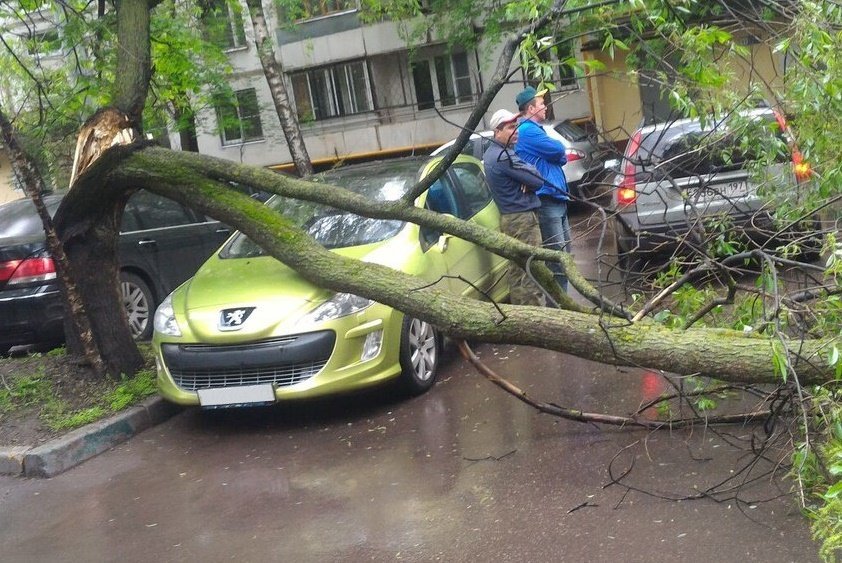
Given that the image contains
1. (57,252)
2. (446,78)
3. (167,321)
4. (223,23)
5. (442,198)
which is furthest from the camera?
(446,78)

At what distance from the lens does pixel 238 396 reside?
6.98 m

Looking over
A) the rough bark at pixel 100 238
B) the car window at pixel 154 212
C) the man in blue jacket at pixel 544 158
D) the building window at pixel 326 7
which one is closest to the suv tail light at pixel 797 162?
the man in blue jacket at pixel 544 158

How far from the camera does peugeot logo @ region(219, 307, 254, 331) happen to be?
698cm

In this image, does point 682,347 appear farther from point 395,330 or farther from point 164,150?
point 164,150

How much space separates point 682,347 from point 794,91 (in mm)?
1706

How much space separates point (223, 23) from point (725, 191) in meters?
16.4

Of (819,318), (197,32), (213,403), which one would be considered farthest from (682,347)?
(197,32)

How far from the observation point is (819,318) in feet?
16.4

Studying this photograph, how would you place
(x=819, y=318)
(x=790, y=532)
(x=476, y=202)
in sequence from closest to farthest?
(x=790, y=532) → (x=819, y=318) → (x=476, y=202)

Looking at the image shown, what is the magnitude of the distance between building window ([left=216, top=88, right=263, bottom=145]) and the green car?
612 inches

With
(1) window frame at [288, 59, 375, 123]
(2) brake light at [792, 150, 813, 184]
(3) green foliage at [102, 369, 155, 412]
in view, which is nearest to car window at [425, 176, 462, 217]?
(3) green foliage at [102, 369, 155, 412]

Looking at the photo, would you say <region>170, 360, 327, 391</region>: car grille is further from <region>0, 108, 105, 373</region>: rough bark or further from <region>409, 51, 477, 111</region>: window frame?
<region>409, 51, 477, 111</region>: window frame

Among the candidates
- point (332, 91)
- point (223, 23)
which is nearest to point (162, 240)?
point (223, 23)

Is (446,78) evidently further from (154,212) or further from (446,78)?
(154,212)
